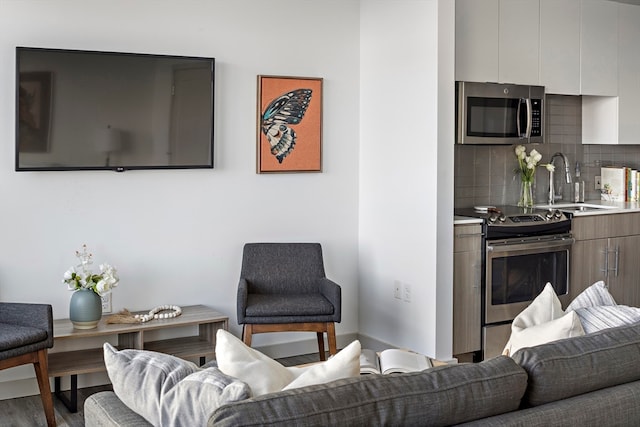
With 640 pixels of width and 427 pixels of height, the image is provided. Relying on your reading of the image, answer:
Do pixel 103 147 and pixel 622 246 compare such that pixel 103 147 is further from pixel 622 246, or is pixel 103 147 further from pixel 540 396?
pixel 622 246

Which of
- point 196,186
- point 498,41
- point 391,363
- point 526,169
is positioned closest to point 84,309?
point 196,186

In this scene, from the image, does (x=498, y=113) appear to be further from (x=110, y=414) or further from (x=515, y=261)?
(x=110, y=414)

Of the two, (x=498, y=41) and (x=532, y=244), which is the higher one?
(x=498, y=41)

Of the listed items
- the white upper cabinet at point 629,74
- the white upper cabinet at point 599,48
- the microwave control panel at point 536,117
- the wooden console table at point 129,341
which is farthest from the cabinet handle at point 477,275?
the white upper cabinet at point 629,74

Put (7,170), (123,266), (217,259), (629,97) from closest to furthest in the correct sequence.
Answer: (7,170), (123,266), (217,259), (629,97)

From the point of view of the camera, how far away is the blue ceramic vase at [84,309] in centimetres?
432

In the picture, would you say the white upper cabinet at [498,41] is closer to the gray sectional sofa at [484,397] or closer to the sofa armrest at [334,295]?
the sofa armrest at [334,295]

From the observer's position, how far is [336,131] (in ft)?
18.1

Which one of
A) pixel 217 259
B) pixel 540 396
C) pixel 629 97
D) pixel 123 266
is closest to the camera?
pixel 540 396

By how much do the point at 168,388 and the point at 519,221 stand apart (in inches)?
142

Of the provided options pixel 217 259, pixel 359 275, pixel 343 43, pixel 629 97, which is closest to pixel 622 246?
pixel 629 97

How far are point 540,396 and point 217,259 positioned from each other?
10.7 feet

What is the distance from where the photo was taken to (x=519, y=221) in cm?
520

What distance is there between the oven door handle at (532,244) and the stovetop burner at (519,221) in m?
0.05
